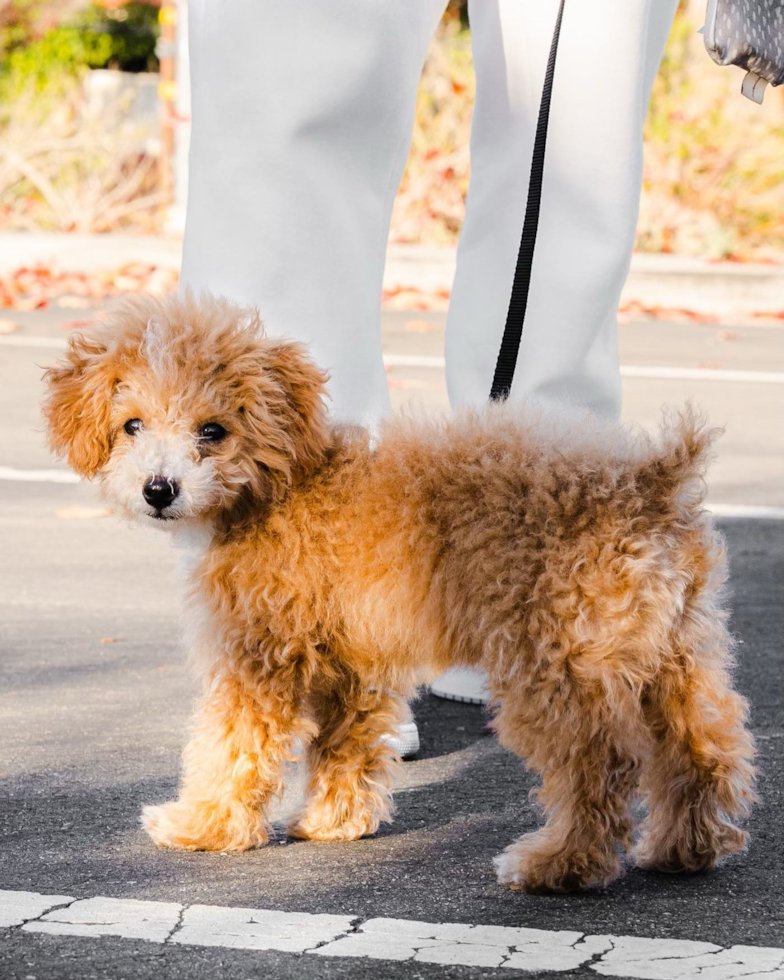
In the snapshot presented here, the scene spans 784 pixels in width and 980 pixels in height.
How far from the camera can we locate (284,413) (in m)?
2.98

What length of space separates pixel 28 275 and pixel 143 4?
1322 cm

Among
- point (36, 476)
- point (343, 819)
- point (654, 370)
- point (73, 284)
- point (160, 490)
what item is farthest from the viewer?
point (73, 284)

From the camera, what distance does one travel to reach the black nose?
2.88 metres

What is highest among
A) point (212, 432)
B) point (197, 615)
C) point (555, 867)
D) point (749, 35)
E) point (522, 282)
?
point (749, 35)

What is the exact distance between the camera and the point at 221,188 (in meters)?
3.47

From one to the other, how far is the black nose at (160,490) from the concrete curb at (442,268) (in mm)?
9426

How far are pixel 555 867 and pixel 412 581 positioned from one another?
1.85 feet

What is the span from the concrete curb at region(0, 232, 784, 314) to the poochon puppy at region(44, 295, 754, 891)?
9265 millimetres

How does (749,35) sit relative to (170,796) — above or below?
above

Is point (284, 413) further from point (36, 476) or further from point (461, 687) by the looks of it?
point (36, 476)

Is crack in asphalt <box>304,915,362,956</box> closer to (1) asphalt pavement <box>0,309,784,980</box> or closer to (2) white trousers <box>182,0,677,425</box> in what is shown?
(1) asphalt pavement <box>0,309,784,980</box>

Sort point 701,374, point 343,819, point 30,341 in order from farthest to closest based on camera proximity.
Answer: point 30,341
point 701,374
point 343,819

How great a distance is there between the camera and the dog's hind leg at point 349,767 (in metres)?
3.17

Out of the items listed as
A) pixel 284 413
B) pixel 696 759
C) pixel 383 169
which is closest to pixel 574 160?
pixel 383 169
